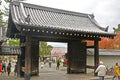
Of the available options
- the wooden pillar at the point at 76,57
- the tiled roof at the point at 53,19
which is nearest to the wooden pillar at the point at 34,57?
the tiled roof at the point at 53,19

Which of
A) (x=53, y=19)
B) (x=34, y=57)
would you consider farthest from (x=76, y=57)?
(x=53, y=19)

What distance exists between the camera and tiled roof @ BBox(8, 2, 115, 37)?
1847 cm

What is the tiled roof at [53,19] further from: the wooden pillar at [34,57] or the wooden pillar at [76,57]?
the wooden pillar at [34,57]

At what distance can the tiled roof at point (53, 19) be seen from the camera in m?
18.5

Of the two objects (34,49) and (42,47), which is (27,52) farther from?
(42,47)

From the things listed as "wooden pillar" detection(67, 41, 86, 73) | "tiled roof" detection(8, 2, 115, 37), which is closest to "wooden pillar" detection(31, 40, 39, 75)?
"tiled roof" detection(8, 2, 115, 37)

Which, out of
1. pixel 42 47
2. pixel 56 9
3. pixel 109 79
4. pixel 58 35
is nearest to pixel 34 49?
pixel 58 35

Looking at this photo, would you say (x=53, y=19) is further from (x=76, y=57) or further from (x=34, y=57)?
(x=76, y=57)

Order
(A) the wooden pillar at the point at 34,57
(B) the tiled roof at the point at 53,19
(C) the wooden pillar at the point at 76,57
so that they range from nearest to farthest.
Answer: (B) the tiled roof at the point at 53,19, (A) the wooden pillar at the point at 34,57, (C) the wooden pillar at the point at 76,57

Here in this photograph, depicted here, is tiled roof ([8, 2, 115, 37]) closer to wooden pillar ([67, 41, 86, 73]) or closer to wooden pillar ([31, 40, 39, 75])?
wooden pillar ([67, 41, 86, 73])

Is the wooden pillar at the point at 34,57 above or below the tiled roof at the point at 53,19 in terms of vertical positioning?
below

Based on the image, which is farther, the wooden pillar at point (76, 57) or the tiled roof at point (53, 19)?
the wooden pillar at point (76, 57)

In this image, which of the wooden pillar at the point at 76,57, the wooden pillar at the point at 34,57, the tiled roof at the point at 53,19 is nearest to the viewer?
the tiled roof at the point at 53,19

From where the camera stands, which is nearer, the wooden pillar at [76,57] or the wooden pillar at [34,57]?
the wooden pillar at [34,57]
